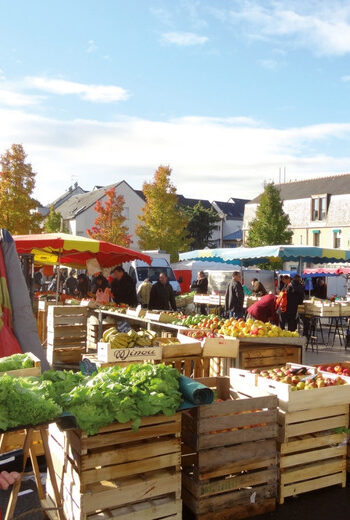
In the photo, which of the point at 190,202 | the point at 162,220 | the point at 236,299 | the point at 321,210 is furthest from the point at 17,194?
the point at 190,202

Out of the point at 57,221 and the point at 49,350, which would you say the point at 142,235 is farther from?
the point at 49,350

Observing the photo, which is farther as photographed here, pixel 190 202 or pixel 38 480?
pixel 190 202

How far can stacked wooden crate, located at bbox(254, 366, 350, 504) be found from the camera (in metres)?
4.89

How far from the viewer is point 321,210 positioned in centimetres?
4569

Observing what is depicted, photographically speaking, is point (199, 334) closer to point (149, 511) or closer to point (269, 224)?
point (149, 511)

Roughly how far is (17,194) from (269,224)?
19.0 metres

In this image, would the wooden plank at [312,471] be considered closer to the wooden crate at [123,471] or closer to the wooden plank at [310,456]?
the wooden plank at [310,456]

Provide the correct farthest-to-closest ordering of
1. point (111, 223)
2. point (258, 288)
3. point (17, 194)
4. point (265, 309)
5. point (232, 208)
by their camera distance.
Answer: point (232, 208)
point (111, 223)
point (17, 194)
point (258, 288)
point (265, 309)

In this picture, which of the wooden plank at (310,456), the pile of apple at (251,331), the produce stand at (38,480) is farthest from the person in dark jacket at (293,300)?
the produce stand at (38,480)

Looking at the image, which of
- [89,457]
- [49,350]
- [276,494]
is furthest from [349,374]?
[49,350]

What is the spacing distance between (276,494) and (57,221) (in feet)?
148

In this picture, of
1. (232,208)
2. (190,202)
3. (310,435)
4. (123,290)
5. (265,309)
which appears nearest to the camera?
(310,435)

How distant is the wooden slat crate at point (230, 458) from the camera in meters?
4.41

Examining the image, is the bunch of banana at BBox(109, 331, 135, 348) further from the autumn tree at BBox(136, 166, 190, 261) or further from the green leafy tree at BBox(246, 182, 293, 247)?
the green leafy tree at BBox(246, 182, 293, 247)
